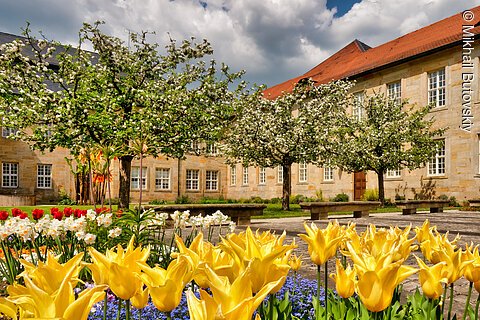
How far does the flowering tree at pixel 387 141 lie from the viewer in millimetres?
20484

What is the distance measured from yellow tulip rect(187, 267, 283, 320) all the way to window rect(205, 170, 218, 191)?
114 feet

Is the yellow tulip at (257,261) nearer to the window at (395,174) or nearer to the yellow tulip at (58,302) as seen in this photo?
the yellow tulip at (58,302)

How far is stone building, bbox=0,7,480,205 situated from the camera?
21375 mm

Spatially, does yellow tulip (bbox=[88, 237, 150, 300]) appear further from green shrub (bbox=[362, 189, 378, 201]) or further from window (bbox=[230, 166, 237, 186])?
window (bbox=[230, 166, 237, 186])

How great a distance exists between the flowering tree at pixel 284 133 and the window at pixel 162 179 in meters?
14.1

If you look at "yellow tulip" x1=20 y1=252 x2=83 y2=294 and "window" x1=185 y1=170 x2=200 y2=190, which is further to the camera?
"window" x1=185 y1=170 x2=200 y2=190

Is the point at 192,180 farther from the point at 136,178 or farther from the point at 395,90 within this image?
the point at 395,90

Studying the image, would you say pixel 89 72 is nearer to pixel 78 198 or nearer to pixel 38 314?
pixel 38 314

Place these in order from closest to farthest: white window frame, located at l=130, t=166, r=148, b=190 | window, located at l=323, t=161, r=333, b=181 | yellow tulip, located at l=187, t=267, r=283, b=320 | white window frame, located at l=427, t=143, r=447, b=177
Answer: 1. yellow tulip, located at l=187, t=267, r=283, b=320
2. white window frame, located at l=427, t=143, r=447, b=177
3. window, located at l=323, t=161, r=333, b=181
4. white window frame, located at l=130, t=166, r=148, b=190

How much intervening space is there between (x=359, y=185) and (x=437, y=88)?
24.6 ft

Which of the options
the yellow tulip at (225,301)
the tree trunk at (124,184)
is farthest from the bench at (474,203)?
the yellow tulip at (225,301)

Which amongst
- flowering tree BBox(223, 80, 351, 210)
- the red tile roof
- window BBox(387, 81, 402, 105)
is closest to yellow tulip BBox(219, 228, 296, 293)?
flowering tree BBox(223, 80, 351, 210)

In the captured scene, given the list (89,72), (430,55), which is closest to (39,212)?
(89,72)

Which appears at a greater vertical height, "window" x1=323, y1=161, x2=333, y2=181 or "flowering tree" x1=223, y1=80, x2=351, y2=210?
"flowering tree" x1=223, y1=80, x2=351, y2=210
